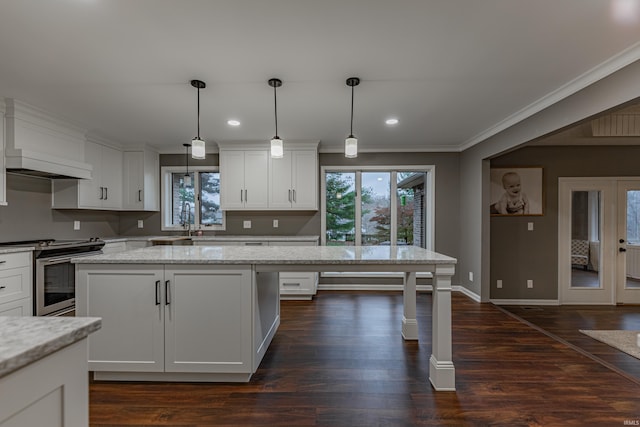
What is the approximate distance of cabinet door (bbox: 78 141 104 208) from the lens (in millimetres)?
3875

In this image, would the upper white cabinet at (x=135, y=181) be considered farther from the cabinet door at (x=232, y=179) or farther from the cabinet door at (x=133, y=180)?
the cabinet door at (x=232, y=179)

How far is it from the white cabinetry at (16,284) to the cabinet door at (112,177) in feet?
4.69

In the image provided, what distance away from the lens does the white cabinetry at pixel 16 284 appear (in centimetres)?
278

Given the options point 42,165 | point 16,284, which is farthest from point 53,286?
point 42,165

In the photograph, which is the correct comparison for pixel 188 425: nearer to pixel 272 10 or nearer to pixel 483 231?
pixel 272 10

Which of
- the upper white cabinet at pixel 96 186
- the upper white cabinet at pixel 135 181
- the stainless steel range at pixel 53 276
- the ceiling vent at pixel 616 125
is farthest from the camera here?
the upper white cabinet at pixel 135 181

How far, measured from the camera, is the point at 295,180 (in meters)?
4.49

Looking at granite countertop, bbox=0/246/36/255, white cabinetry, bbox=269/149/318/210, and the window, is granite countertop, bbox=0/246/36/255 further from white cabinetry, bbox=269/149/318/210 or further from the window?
white cabinetry, bbox=269/149/318/210

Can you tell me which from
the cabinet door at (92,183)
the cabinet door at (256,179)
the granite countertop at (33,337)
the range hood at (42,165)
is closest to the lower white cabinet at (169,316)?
the granite countertop at (33,337)

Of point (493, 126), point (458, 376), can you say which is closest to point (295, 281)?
point (458, 376)

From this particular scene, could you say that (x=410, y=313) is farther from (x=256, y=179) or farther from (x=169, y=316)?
(x=256, y=179)

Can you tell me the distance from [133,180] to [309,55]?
12.5ft

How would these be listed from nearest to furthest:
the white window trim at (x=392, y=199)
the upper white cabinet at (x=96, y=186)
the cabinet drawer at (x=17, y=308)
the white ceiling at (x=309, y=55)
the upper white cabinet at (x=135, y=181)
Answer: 1. the white ceiling at (x=309, y=55)
2. the cabinet drawer at (x=17, y=308)
3. the upper white cabinet at (x=96, y=186)
4. the upper white cabinet at (x=135, y=181)
5. the white window trim at (x=392, y=199)

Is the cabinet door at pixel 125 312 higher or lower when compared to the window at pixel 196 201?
lower
